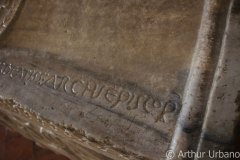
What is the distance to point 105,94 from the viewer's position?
1.04m

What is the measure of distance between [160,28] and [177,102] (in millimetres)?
265

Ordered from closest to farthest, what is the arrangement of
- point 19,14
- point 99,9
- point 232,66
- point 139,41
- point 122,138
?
point 232,66, point 122,138, point 139,41, point 99,9, point 19,14

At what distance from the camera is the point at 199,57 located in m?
0.88

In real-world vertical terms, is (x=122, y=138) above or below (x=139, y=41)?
below

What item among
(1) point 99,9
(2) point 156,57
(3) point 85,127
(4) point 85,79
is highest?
(1) point 99,9

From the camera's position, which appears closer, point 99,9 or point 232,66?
point 232,66

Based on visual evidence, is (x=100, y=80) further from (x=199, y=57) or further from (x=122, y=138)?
(x=199, y=57)

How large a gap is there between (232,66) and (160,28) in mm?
291

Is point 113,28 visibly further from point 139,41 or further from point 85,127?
point 85,127

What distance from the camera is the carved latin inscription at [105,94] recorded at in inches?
36.0

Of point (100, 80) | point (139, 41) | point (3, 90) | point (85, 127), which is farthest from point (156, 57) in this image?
point (3, 90)

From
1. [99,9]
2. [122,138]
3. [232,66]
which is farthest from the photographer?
[99,9]

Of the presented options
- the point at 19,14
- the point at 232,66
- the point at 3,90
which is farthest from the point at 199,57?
the point at 19,14

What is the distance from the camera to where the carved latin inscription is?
91 centimetres
